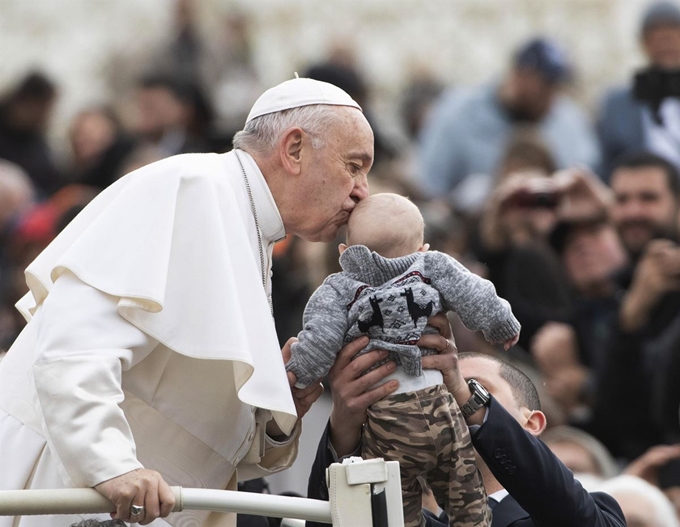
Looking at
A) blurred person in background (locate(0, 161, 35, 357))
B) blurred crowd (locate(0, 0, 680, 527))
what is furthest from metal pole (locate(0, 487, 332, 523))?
blurred person in background (locate(0, 161, 35, 357))

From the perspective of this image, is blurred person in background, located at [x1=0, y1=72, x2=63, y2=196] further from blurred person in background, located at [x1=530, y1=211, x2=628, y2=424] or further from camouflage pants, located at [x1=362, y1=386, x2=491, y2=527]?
camouflage pants, located at [x1=362, y1=386, x2=491, y2=527]

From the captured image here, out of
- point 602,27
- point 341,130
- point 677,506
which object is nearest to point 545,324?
point 677,506

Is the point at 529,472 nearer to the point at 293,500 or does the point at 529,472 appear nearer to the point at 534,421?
the point at 534,421

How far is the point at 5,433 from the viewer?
4.32 metres

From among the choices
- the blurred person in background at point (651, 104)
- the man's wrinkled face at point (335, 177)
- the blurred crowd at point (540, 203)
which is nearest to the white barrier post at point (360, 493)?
the man's wrinkled face at point (335, 177)

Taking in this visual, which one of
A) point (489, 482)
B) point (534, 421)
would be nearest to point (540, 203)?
point (534, 421)

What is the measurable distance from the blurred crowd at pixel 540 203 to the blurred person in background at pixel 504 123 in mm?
13

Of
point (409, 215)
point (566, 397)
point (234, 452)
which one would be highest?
point (409, 215)

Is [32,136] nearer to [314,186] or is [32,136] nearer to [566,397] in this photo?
[566,397]

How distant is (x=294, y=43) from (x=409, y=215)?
11798 mm

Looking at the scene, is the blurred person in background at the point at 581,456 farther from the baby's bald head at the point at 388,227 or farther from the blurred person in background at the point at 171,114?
the blurred person in background at the point at 171,114

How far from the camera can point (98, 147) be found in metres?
11.9

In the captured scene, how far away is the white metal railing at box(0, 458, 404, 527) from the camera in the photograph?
11.8 ft

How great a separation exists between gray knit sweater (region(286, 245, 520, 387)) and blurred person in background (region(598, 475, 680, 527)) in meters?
1.93
